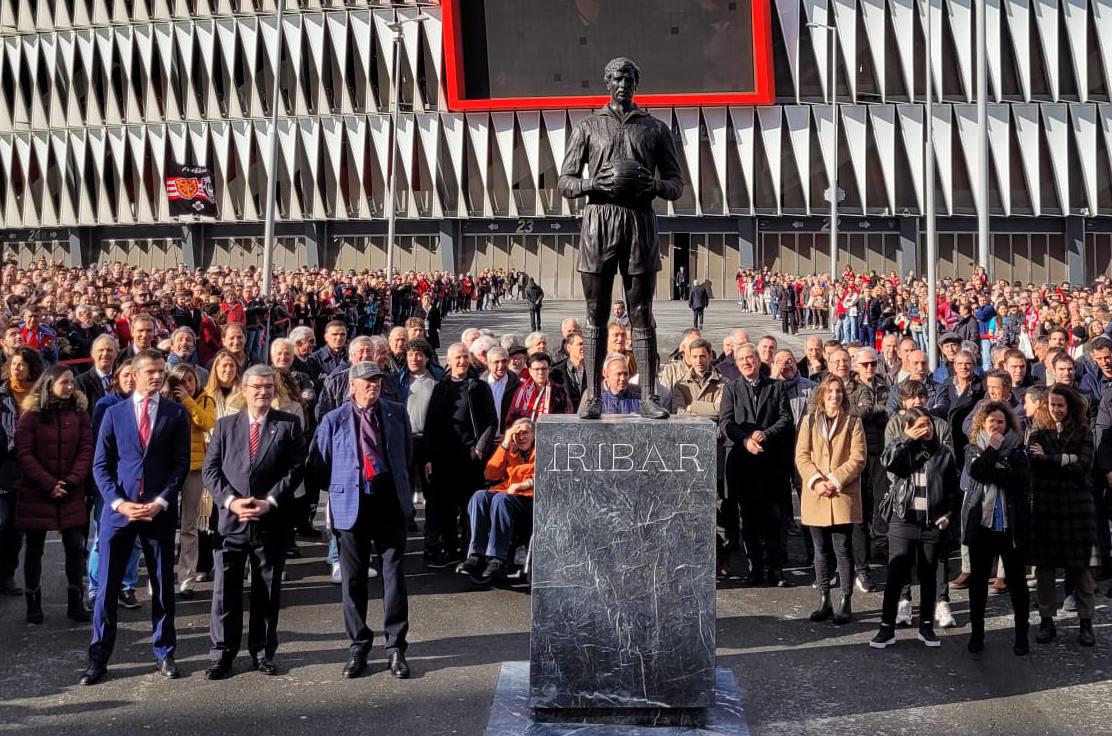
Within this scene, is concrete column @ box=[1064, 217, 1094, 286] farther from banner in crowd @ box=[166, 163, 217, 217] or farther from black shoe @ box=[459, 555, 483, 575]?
black shoe @ box=[459, 555, 483, 575]

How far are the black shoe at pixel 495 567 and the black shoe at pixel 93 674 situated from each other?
131 inches

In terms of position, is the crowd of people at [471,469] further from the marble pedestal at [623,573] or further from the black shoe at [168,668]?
the marble pedestal at [623,573]

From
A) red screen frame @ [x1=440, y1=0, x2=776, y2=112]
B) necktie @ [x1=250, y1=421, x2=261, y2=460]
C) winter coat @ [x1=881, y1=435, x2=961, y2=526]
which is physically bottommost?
winter coat @ [x1=881, y1=435, x2=961, y2=526]

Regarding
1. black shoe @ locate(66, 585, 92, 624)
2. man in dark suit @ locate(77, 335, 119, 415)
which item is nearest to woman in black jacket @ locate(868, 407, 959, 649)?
black shoe @ locate(66, 585, 92, 624)

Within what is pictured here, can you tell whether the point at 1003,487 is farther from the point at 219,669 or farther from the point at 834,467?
the point at 219,669

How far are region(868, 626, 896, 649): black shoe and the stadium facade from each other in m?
41.3

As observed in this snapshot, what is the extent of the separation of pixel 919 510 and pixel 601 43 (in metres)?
41.8

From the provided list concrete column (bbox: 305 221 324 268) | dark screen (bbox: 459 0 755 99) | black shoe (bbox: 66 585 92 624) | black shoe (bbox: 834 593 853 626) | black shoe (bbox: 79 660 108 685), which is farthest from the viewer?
concrete column (bbox: 305 221 324 268)

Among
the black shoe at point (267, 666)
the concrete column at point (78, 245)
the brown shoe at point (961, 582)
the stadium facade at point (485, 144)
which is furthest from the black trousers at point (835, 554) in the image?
the concrete column at point (78, 245)

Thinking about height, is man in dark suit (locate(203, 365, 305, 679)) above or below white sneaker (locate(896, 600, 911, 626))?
above

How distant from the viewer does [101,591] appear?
7.54 meters

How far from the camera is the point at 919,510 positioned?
327 inches

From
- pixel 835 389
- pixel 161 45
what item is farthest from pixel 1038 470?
pixel 161 45

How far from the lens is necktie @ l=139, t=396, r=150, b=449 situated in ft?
25.7
